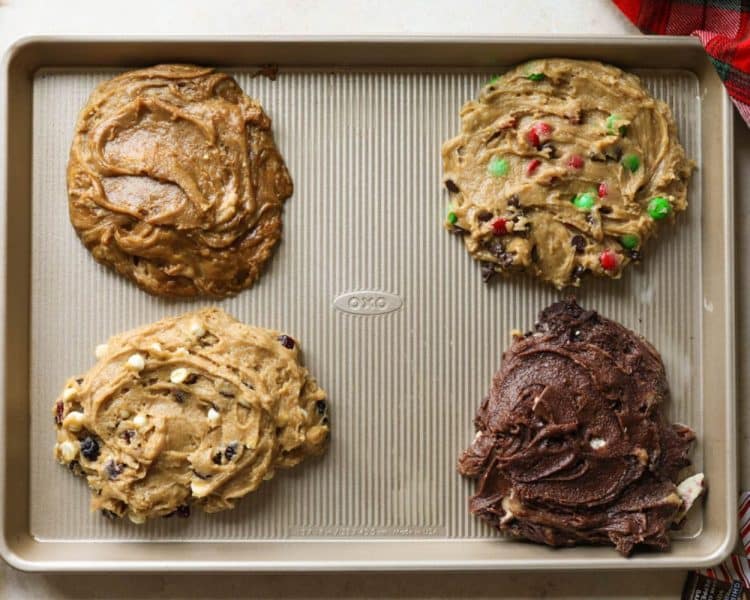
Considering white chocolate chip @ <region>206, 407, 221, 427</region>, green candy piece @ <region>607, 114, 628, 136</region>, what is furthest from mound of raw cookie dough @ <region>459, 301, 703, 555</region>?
white chocolate chip @ <region>206, 407, 221, 427</region>

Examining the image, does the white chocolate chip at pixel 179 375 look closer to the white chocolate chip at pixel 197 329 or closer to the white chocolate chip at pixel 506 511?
the white chocolate chip at pixel 197 329

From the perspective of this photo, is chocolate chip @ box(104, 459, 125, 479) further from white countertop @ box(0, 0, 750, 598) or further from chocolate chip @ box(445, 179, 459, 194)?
chocolate chip @ box(445, 179, 459, 194)

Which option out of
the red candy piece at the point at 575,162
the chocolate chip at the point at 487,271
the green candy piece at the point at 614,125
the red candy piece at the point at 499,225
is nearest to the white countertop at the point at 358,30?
the green candy piece at the point at 614,125

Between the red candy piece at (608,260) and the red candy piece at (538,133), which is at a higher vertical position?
the red candy piece at (538,133)

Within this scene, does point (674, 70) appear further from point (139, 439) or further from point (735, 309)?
point (139, 439)

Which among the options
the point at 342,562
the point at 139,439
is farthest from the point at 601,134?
the point at 139,439

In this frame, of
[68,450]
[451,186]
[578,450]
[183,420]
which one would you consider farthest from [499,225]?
[68,450]
